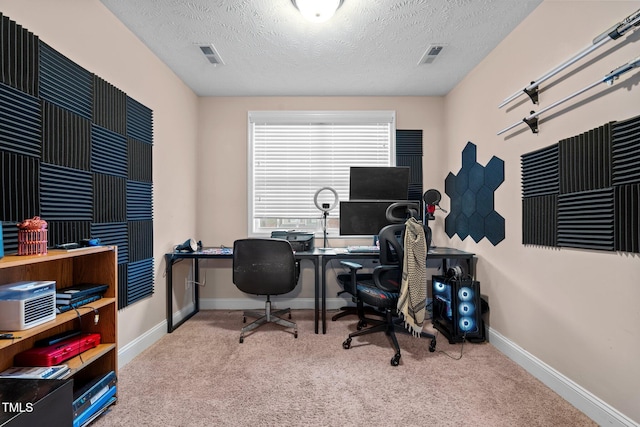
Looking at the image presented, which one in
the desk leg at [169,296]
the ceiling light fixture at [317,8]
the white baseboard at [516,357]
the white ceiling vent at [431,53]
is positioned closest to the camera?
the white baseboard at [516,357]

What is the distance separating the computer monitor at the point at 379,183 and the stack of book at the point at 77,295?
2.45 m

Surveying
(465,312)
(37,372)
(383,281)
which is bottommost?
(465,312)

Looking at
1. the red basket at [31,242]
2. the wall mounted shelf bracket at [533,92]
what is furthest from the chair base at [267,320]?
the wall mounted shelf bracket at [533,92]

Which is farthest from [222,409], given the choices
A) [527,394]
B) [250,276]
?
[527,394]

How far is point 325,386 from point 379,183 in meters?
2.15

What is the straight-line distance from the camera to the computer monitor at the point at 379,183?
3.32 m

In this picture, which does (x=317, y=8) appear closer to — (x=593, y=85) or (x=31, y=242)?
(x=593, y=85)

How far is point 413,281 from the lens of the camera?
2.24 metres

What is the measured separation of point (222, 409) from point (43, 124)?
6.57 feet

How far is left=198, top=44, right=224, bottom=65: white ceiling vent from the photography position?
8.42ft

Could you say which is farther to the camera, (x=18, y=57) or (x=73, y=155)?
(x=73, y=155)

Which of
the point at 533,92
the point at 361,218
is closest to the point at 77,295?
the point at 361,218

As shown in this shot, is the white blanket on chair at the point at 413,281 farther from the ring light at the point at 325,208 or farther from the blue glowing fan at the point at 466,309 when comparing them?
the ring light at the point at 325,208

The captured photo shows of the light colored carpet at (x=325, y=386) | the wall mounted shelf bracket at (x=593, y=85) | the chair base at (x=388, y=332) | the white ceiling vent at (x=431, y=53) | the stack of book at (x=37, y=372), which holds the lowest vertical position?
the light colored carpet at (x=325, y=386)
